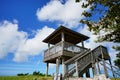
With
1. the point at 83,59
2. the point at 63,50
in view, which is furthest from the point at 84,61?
the point at 63,50

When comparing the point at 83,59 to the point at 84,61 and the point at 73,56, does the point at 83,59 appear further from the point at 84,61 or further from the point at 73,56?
the point at 73,56

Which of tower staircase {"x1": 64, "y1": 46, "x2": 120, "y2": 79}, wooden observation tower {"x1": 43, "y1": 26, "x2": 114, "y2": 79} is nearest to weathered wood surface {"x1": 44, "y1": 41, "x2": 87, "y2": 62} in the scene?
wooden observation tower {"x1": 43, "y1": 26, "x2": 114, "y2": 79}

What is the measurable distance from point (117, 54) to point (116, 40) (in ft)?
12.7

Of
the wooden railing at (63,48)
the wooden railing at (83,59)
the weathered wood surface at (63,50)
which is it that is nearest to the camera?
the wooden railing at (83,59)

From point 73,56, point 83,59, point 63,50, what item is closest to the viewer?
point 83,59

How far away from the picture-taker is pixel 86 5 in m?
11.0

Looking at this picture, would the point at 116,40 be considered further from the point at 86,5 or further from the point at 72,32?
the point at 72,32

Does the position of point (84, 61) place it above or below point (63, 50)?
below

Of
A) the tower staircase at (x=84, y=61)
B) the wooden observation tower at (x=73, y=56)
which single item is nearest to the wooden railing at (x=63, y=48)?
the wooden observation tower at (x=73, y=56)

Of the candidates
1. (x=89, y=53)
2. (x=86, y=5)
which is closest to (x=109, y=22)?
(x=86, y=5)

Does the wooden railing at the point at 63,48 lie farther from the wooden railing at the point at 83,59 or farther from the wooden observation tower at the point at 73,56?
the wooden railing at the point at 83,59

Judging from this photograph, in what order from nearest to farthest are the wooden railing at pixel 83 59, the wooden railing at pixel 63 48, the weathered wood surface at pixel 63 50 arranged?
the wooden railing at pixel 83 59
the weathered wood surface at pixel 63 50
the wooden railing at pixel 63 48

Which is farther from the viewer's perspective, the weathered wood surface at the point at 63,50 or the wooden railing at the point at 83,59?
the weathered wood surface at the point at 63,50

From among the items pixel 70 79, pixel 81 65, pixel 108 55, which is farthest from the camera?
pixel 108 55
